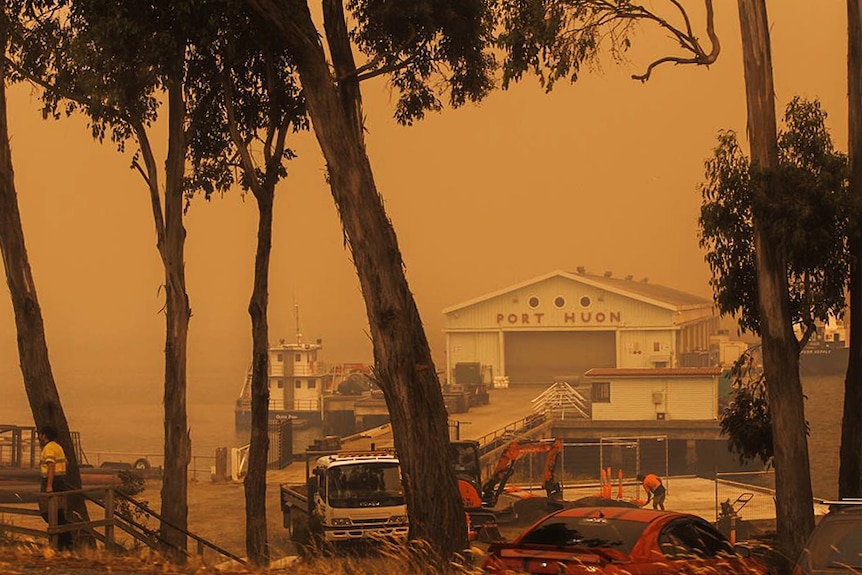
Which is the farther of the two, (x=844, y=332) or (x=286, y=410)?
(x=844, y=332)

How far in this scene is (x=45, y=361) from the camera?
20.8m

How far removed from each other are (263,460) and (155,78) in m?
8.17

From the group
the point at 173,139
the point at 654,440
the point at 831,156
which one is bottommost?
the point at 654,440

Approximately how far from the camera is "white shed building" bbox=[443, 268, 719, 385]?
332ft

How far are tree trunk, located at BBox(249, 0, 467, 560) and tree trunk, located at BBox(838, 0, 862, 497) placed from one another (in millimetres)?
6604

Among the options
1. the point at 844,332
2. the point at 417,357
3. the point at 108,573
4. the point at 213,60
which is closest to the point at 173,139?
the point at 213,60

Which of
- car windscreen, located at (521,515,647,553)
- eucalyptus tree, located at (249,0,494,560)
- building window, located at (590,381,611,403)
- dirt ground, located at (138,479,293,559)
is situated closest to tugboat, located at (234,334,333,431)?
building window, located at (590,381,611,403)

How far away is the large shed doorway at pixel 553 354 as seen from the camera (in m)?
108

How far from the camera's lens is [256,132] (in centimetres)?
2625

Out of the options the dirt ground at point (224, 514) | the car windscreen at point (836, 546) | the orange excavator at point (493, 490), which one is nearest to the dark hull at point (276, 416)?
the dirt ground at point (224, 514)

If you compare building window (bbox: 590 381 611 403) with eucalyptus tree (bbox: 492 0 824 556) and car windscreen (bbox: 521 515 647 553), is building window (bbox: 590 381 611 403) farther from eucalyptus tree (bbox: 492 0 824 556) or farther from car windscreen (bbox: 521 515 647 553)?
car windscreen (bbox: 521 515 647 553)

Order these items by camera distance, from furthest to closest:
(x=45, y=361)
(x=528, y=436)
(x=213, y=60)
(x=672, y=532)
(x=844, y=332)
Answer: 1. (x=844, y=332)
2. (x=528, y=436)
3. (x=213, y=60)
4. (x=45, y=361)
5. (x=672, y=532)

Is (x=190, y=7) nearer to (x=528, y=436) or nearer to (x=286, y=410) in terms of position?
(x=528, y=436)

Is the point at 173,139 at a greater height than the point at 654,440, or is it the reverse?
the point at 173,139
